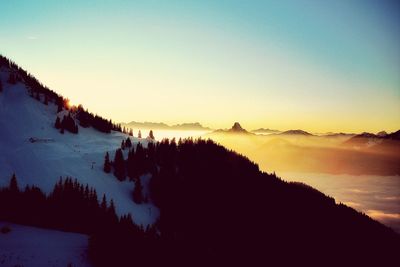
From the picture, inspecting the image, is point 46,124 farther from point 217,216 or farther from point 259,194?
point 259,194

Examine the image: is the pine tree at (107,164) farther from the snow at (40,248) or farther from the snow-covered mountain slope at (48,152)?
the snow at (40,248)

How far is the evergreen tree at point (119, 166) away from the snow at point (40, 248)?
65.3 metres

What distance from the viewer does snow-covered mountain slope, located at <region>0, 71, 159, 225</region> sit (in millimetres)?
122438

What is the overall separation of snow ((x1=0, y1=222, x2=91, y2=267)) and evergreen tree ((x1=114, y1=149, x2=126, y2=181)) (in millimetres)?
65260

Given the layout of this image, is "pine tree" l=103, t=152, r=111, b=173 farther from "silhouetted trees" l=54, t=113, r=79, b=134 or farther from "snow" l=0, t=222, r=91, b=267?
"snow" l=0, t=222, r=91, b=267

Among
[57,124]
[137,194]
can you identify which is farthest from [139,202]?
[57,124]

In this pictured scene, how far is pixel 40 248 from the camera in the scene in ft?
213

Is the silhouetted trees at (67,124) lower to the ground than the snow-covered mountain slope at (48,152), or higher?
higher

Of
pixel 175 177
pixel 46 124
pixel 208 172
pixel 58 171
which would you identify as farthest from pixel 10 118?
pixel 208 172

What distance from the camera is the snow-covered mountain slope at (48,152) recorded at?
402 ft

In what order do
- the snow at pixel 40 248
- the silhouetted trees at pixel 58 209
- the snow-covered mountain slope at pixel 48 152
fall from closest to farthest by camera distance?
1. the snow at pixel 40 248
2. the silhouetted trees at pixel 58 209
3. the snow-covered mountain slope at pixel 48 152

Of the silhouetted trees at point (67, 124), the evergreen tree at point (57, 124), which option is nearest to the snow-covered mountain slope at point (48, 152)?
the evergreen tree at point (57, 124)

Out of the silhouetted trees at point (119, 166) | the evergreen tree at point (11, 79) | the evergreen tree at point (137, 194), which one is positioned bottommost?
the evergreen tree at point (137, 194)

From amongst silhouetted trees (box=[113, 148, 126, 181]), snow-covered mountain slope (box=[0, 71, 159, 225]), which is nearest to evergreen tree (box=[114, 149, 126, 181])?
silhouetted trees (box=[113, 148, 126, 181])
